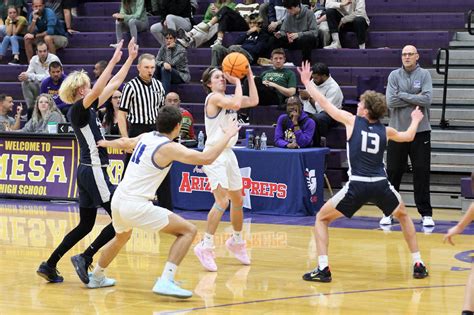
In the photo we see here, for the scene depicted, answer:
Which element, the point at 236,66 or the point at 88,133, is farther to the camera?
the point at 236,66

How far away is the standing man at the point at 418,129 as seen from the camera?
11.6 metres

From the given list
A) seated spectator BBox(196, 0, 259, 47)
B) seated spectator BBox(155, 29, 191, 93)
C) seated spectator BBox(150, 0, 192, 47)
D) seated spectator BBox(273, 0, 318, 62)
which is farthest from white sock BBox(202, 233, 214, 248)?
seated spectator BBox(150, 0, 192, 47)

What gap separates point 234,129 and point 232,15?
30.9ft

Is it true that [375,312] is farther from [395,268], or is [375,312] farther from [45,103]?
[45,103]

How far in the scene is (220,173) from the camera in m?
9.00

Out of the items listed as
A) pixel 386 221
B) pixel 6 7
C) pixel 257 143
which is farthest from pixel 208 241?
pixel 6 7

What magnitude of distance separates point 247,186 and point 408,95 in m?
2.58

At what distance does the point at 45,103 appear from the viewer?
14344mm

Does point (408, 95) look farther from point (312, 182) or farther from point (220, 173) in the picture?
point (220, 173)

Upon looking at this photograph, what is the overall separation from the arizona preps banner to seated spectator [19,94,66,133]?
28 centimetres

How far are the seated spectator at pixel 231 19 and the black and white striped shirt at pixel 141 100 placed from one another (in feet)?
17.7

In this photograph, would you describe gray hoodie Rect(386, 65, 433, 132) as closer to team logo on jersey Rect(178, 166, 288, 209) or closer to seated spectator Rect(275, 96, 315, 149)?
seated spectator Rect(275, 96, 315, 149)

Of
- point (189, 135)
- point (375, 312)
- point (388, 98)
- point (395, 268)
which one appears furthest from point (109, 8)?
point (375, 312)

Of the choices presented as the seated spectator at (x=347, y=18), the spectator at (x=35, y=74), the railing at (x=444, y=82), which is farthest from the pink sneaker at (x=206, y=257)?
the spectator at (x=35, y=74)
